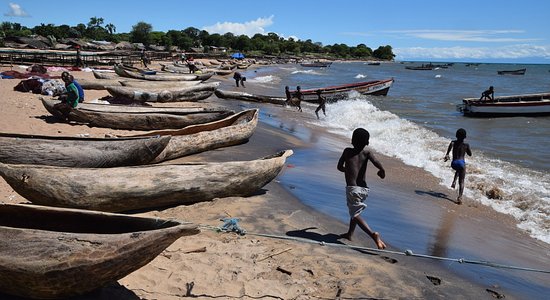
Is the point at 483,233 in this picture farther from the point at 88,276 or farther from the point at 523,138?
the point at 523,138

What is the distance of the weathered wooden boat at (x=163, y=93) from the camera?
53.7ft

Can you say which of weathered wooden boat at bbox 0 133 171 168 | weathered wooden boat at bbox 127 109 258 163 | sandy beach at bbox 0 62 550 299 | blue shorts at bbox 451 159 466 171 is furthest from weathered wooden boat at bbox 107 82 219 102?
blue shorts at bbox 451 159 466 171

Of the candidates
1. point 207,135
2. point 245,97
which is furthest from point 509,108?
point 207,135

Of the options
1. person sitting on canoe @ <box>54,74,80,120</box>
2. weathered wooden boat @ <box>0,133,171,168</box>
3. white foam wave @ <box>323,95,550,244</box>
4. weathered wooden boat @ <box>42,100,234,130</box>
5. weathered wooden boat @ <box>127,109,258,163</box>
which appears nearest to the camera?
weathered wooden boat @ <box>0,133,171,168</box>

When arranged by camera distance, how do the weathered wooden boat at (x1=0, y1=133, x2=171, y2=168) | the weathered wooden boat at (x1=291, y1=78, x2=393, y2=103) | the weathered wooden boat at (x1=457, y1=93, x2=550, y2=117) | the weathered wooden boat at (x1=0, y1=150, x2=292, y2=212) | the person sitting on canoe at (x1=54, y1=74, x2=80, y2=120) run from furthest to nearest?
1. the weathered wooden boat at (x1=291, y1=78, x2=393, y2=103)
2. the weathered wooden boat at (x1=457, y1=93, x2=550, y2=117)
3. the person sitting on canoe at (x1=54, y1=74, x2=80, y2=120)
4. the weathered wooden boat at (x1=0, y1=133, x2=171, y2=168)
5. the weathered wooden boat at (x1=0, y1=150, x2=292, y2=212)

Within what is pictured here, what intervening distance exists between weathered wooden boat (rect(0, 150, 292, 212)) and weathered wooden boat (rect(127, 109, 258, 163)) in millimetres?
2199

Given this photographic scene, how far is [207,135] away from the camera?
34.4 feet

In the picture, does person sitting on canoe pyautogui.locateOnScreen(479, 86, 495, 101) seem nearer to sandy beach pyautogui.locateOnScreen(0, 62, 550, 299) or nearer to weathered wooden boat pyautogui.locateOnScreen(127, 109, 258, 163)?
sandy beach pyautogui.locateOnScreen(0, 62, 550, 299)

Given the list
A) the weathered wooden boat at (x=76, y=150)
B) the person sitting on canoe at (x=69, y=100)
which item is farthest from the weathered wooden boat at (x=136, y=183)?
the person sitting on canoe at (x=69, y=100)

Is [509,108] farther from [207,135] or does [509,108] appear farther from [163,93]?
[207,135]

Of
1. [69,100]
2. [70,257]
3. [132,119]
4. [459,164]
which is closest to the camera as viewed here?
[70,257]

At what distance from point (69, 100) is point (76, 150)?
536 cm

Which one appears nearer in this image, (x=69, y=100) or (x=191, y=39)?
(x=69, y=100)

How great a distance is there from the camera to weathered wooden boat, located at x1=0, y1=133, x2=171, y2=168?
6727 millimetres
